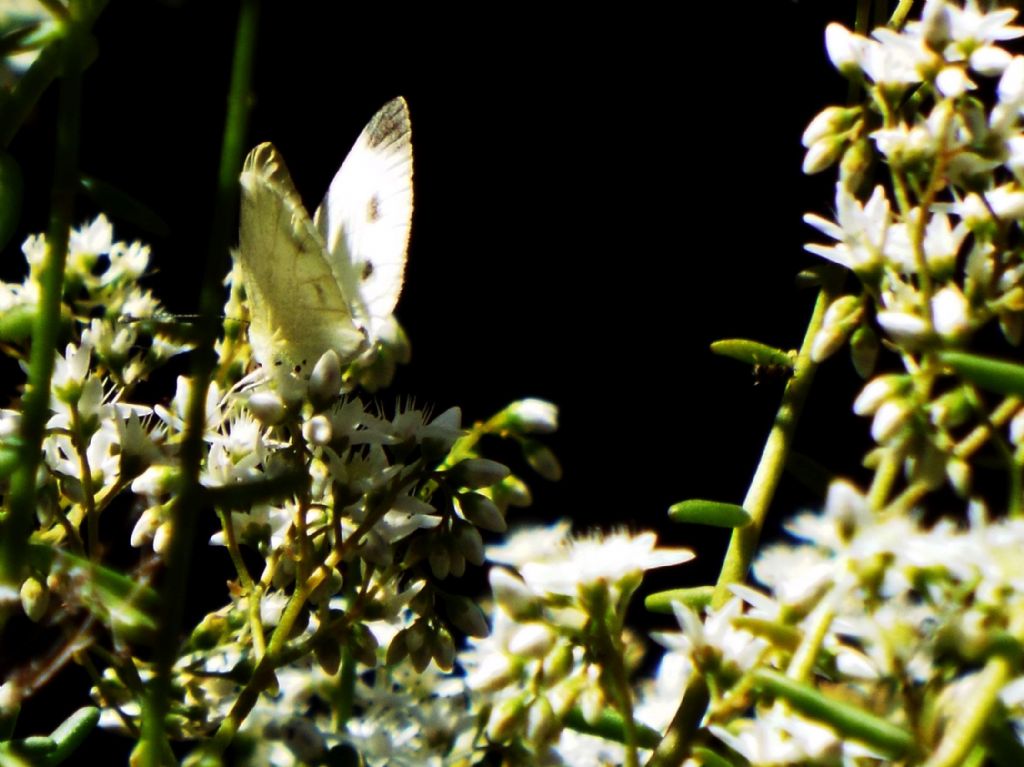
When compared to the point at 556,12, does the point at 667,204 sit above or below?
below

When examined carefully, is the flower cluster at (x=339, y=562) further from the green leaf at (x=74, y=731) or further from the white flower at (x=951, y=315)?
the white flower at (x=951, y=315)

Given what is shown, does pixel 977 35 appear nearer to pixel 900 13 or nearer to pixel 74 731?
pixel 900 13

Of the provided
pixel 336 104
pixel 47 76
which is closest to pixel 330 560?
pixel 47 76

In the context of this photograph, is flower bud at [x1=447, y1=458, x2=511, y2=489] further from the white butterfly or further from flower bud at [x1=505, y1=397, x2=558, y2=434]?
the white butterfly

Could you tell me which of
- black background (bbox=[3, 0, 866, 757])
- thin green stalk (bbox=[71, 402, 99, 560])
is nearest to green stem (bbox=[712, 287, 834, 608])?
thin green stalk (bbox=[71, 402, 99, 560])

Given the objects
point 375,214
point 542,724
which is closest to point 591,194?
point 375,214

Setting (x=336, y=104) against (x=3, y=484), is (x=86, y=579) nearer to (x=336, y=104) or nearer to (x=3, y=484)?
(x=3, y=484)

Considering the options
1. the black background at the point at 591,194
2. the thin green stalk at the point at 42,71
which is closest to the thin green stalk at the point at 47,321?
the thin green stalk at the point at 42,71

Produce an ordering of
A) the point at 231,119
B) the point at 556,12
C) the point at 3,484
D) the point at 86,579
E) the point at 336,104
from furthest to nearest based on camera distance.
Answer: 1. the point at 556,12
2. the point at 336,104
3. the point at 3,484
4. the point at 86,579
5. the point at 231,119
